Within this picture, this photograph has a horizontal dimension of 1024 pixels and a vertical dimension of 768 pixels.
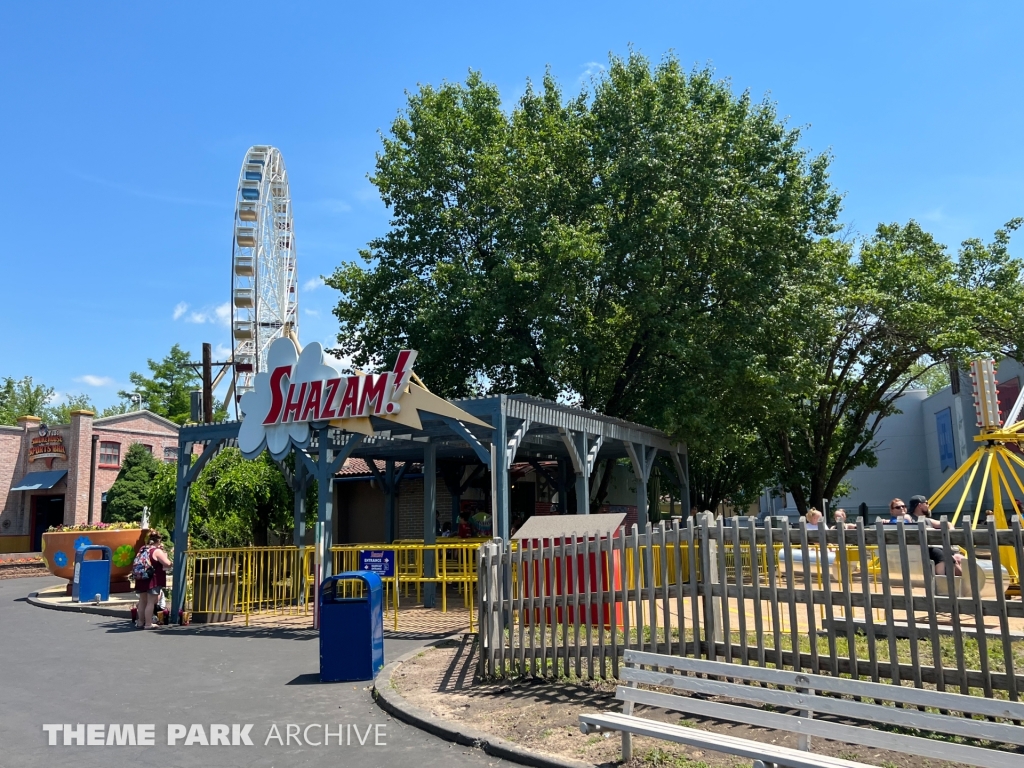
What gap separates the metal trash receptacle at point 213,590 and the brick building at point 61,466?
95.5ft

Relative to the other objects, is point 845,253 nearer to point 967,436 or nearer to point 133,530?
point 967,436

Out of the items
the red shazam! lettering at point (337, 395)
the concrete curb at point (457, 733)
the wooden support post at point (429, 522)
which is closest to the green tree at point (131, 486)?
the wooden support post at point (429, 522)

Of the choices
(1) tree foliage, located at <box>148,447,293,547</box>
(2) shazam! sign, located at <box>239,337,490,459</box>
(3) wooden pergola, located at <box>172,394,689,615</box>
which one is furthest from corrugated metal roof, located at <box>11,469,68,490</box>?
(2) shazam! sign, located at <box>239,337,490,459</box>

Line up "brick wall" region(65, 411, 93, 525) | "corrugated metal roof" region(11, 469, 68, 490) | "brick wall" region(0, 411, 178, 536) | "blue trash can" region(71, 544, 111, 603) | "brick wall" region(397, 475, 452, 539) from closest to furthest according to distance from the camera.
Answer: "blue trash can" region(71, 544, 111, 603), "brick wall" region(397, 475, 452, 539), "brick wall" region(65, 411, 93, 525), "brick wall" region(0, 411, 178, 536), "corrugated metal roof" region(11, 469, 68, 490)

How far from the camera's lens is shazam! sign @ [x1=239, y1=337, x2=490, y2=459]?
13891 millimetres

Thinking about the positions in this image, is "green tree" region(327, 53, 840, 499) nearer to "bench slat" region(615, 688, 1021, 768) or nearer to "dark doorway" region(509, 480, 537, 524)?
"dark doorway" region(509, 480, 537, 524)

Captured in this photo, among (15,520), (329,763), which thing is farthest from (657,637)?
(15,520)

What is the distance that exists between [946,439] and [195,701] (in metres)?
41.8

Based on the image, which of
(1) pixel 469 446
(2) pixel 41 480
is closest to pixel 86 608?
(1) pixel 469 446

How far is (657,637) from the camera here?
25.5 ft

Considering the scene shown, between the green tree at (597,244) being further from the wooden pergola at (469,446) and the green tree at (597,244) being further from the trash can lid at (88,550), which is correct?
the trash can lid at (88,550)

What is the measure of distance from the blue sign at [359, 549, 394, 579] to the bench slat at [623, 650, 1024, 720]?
25.0 feet

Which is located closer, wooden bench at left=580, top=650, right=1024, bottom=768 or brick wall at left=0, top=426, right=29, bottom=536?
wooden bench at left=580, top=650, right=1024, bottom=768

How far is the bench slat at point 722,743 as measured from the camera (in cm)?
474
